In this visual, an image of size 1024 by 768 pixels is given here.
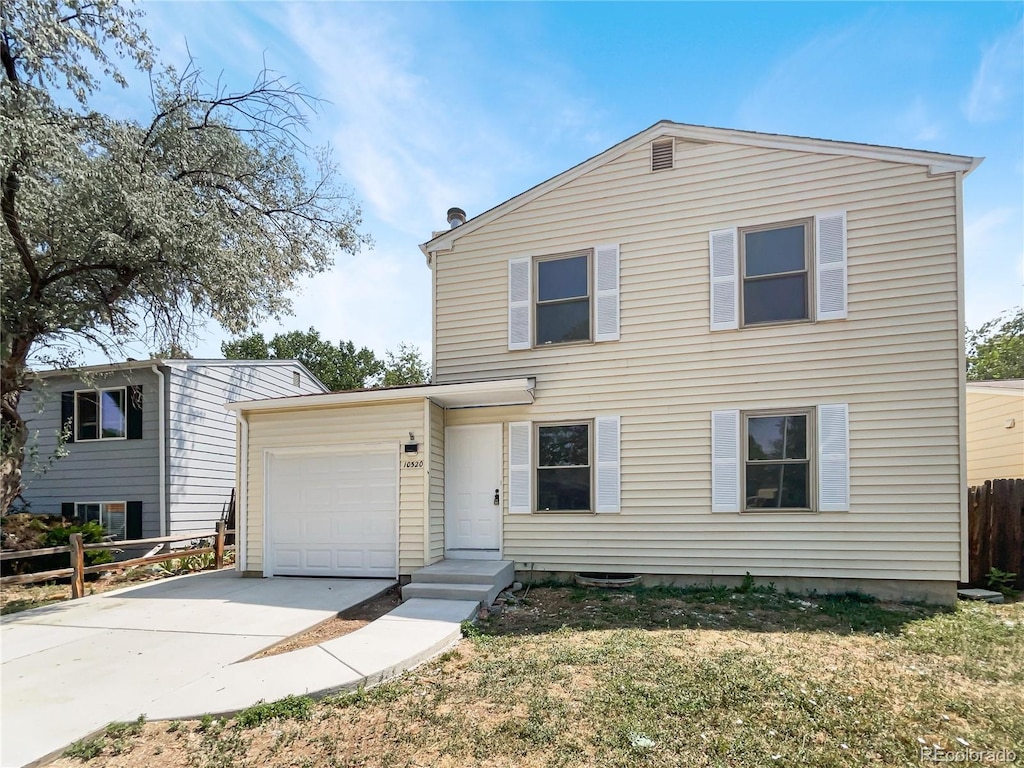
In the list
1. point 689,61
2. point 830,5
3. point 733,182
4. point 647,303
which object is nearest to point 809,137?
point 733,182

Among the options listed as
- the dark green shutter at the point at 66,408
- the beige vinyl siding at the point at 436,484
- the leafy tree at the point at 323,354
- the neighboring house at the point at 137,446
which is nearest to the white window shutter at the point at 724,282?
the beige vinyl siding at the point at 436,484

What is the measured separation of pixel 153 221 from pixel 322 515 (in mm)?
4754

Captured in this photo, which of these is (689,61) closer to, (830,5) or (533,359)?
(830,5)

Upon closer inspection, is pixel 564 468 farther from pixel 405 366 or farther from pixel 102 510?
pixel 405 366

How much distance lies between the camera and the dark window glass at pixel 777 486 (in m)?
7.32

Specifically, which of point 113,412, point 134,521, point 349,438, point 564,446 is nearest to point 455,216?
point 349,438

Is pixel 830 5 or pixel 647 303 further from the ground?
pixel 830 5

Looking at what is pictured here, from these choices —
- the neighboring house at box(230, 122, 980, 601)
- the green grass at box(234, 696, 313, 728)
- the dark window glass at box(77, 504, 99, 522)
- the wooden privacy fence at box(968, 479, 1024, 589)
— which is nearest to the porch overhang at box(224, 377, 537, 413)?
the neighboring house at box(230, 122, 980, 601)

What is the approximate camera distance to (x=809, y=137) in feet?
24.8

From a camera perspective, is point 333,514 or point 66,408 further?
point 66,408

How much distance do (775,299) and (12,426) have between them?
11.7 metres

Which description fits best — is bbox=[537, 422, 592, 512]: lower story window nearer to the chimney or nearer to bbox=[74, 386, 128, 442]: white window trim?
the chimney

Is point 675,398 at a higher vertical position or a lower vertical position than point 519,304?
lower

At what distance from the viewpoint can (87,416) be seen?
12.4 m
